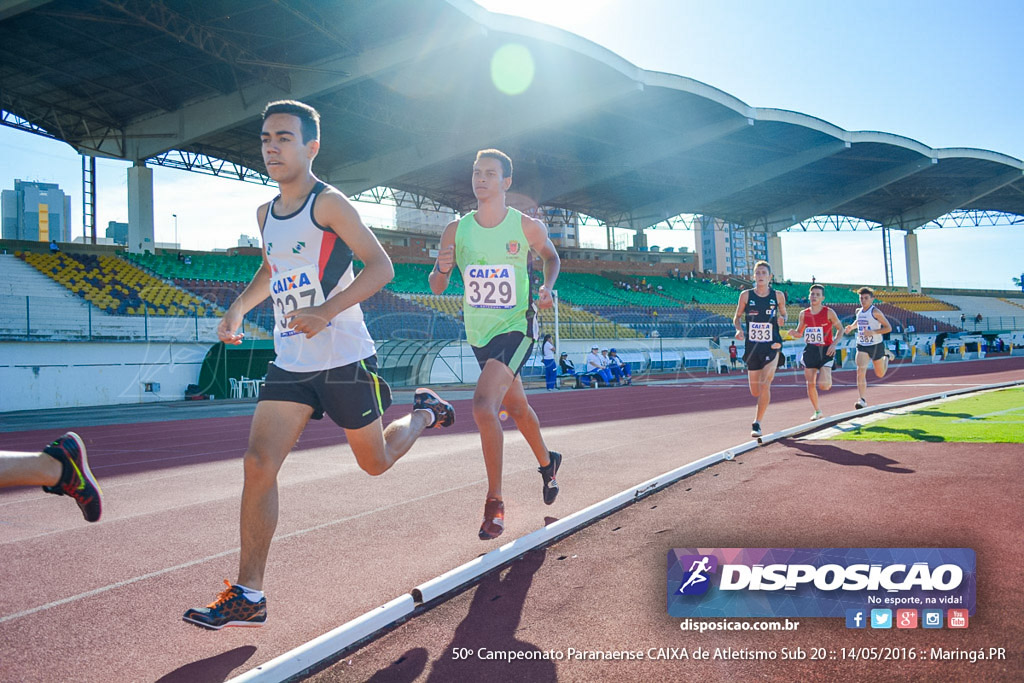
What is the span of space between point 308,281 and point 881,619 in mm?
2639

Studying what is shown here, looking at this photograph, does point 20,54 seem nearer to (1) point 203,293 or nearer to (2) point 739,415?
(1) point 203,293

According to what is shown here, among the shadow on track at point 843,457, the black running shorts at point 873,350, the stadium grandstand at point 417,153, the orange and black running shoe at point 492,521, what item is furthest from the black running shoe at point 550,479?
the stadium grandstand at point 417,153

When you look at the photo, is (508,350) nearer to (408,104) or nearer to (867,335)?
(867,335)

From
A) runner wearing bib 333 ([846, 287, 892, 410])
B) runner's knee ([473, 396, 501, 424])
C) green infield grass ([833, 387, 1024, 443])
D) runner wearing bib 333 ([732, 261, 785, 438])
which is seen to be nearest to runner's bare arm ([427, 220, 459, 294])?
runner's knee ([473, 396, 501, 424])

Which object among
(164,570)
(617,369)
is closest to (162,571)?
(164,570)

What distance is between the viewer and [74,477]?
306cm

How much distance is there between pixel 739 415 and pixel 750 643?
1026 centimetres

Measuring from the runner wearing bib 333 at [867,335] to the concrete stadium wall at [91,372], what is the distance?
59.9 feet

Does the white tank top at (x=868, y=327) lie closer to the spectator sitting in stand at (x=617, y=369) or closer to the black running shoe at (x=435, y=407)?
the black running shoe at (x=435, y=407)

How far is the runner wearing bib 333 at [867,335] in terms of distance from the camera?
12289 mm

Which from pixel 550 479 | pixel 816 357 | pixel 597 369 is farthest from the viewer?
pixel 597 369

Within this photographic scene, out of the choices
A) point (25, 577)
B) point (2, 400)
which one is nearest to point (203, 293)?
point (2, 400)

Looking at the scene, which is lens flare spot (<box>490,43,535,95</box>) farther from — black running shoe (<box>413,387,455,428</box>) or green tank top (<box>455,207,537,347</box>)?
black running shoe (<box>413,387,455,428</box>)

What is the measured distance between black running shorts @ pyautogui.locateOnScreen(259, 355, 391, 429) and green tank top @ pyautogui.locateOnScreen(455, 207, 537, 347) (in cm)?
140
